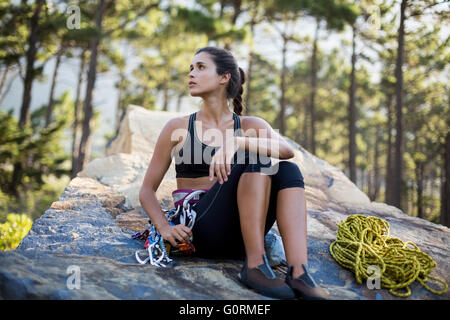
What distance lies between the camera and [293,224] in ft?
5.63

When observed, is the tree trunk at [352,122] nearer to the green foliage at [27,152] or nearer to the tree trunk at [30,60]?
the green foliage at [27,152]

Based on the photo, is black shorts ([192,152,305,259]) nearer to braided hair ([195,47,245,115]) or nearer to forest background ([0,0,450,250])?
braided hair ([195,47,245,115])

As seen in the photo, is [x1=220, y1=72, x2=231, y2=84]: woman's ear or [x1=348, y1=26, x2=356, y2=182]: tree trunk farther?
[x1=348, y1=26, x2=356, y2=182]: tree trunk

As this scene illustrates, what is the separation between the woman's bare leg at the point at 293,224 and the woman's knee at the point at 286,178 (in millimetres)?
25

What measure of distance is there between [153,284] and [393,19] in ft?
34.1

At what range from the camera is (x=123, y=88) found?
1952cm

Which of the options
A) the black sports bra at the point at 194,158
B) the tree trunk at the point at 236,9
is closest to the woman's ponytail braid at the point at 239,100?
the black sports bra at the point at 194,158

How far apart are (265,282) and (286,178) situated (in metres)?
0.51

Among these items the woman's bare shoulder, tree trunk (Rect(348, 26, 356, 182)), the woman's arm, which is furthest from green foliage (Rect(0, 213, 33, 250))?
tree trunk (Rect(348, 26, 356, 182))

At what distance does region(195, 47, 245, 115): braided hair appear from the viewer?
7.30 ft

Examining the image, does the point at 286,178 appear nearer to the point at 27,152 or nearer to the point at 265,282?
the point at 265,282

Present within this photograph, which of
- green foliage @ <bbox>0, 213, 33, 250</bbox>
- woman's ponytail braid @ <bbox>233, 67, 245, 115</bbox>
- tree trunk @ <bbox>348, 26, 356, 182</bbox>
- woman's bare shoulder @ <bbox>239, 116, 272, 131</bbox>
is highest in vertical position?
tree trunk @ <bbox>348, 26, 356, 182</bbox>

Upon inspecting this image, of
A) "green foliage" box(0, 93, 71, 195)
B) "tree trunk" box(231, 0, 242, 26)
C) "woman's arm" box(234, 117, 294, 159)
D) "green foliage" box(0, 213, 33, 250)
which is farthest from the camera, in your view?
"tree trunk" box(231, 0, 242, 26)

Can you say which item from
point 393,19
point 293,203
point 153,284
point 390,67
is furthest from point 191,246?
point 390,67
